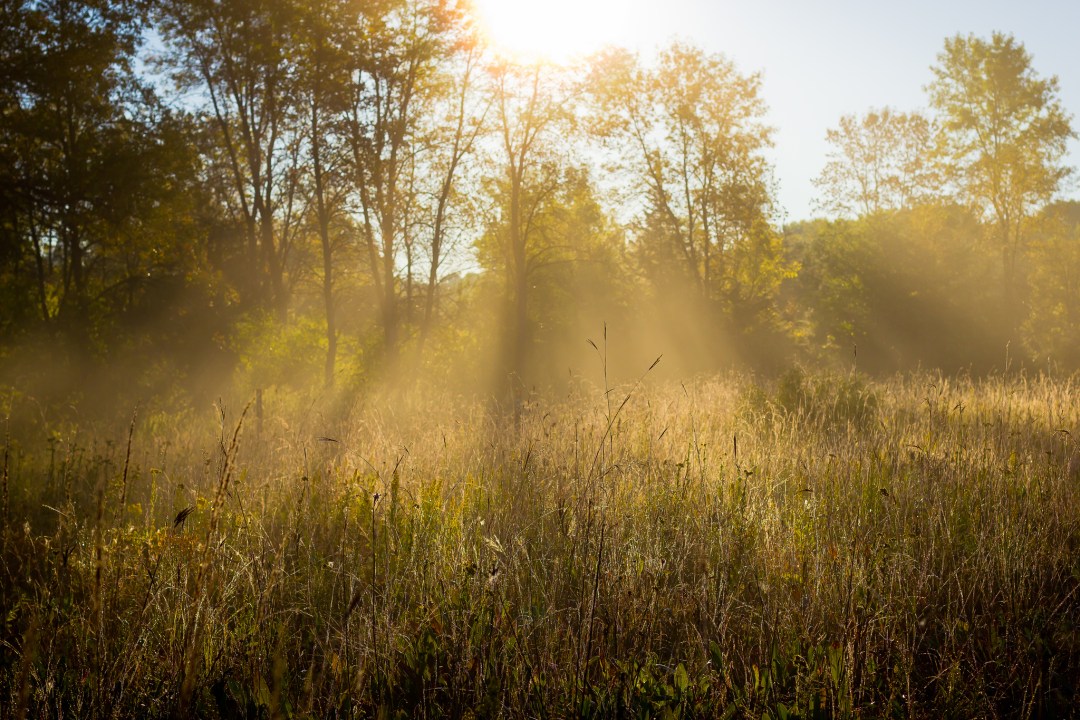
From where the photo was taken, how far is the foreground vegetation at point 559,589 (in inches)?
108

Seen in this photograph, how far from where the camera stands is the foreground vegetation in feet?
8.98

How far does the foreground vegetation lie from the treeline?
8191 mm

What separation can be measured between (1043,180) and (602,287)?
15.8m

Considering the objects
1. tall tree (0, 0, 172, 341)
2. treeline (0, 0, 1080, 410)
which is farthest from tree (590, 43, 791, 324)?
tall tree (0, 0, 172, 341)

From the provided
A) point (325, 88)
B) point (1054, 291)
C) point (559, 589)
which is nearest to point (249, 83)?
point (325, 88)

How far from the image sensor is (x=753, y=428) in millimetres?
8148

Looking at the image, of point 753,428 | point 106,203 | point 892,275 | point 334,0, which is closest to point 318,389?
point 106,203

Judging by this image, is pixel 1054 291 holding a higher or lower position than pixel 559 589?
higher

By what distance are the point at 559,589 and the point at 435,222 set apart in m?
19.3

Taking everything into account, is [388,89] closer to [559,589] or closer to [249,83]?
[249,83]

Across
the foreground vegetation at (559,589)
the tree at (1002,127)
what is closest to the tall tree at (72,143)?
the foreground vegetation at (559,589)

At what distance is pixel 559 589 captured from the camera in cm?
399

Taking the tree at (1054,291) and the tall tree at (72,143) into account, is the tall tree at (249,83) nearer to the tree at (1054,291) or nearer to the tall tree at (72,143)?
the tall tree at (72,143)

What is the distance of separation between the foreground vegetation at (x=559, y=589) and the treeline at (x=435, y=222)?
26.9ft
